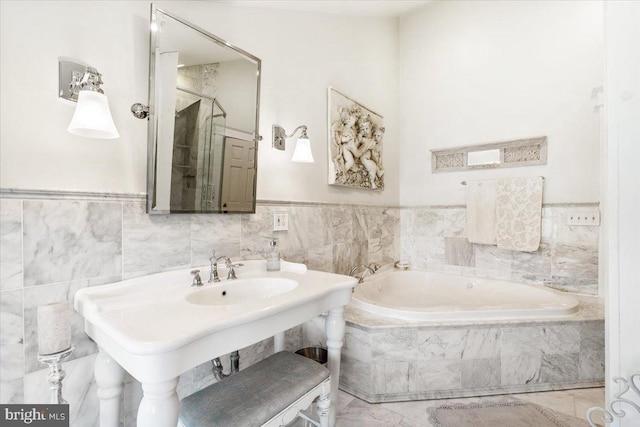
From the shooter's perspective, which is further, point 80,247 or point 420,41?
point 420,41

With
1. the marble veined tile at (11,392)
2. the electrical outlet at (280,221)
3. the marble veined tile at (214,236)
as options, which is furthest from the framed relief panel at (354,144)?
the marble veined tile at (11,392)

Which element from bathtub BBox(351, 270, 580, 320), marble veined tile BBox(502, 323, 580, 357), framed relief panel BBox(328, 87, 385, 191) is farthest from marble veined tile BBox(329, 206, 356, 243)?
marble veined tile BBox(502, 323, 580, 357)

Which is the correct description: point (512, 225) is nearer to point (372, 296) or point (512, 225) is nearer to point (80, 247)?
point (372, 296)

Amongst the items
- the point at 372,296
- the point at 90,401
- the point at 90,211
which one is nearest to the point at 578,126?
the point at 372,296

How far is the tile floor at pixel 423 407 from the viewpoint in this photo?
1533 mm

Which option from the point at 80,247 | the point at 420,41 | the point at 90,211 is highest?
the point at 420,41

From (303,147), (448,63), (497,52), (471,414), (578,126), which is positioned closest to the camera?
(471,414)

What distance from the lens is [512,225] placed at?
2.43 meters

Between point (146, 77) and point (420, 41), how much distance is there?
108 inches

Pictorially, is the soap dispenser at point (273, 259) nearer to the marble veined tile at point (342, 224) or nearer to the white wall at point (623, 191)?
the marble veined tile at point (342, 224)

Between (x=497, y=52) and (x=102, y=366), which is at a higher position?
(x=497, y=52)

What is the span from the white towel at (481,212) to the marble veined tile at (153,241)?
2358 millimetres

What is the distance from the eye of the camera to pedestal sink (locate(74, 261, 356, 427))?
74 centimetres

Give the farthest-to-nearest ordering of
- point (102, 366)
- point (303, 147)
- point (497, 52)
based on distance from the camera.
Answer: point (497, 52), point (303, 147), point (102, 366)
